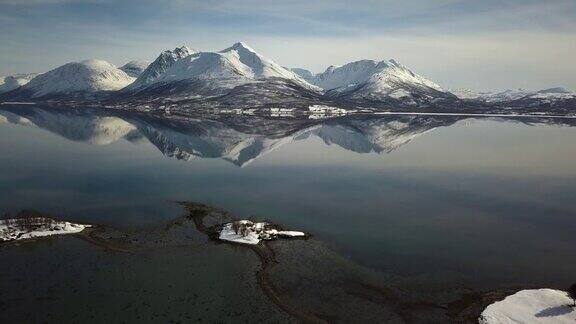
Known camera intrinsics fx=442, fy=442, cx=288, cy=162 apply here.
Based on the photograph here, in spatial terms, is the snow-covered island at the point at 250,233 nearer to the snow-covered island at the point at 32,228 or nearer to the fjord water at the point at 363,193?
the fjord water at the point at 363,193

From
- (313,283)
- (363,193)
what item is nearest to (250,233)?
(313,283)

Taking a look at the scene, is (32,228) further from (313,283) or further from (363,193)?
(363,193)

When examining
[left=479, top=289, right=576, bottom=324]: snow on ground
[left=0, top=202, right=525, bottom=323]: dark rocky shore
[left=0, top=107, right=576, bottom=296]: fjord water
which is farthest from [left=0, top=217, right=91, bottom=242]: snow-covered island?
[left=479, top=289, right=576, bottom=324]: snow on ground

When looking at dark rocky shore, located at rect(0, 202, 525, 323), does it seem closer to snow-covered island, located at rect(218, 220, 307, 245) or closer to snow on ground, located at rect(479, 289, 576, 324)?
snow-covered island, located at rect(218, 220, 307, 245)

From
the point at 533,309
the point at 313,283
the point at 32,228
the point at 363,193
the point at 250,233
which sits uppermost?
the point at 32,228

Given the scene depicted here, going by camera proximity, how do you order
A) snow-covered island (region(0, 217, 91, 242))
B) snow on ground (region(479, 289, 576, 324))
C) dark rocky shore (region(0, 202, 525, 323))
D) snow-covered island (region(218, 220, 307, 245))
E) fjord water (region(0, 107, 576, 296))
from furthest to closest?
snow-covered island (region(218, 220, 307, 245)), snow-covered island (region(0, 217, 91, 242)), fjord water (region(0, 107, 576, 296)), dark rocky shore (region(0, 202, 525, 323)), snow on ground (region(479, 289, 576, 324))

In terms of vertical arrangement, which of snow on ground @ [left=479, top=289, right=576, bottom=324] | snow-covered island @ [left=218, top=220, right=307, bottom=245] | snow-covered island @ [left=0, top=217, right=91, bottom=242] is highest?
snow-covered island @ [left=0, top=217, right=91, bottom=242]
